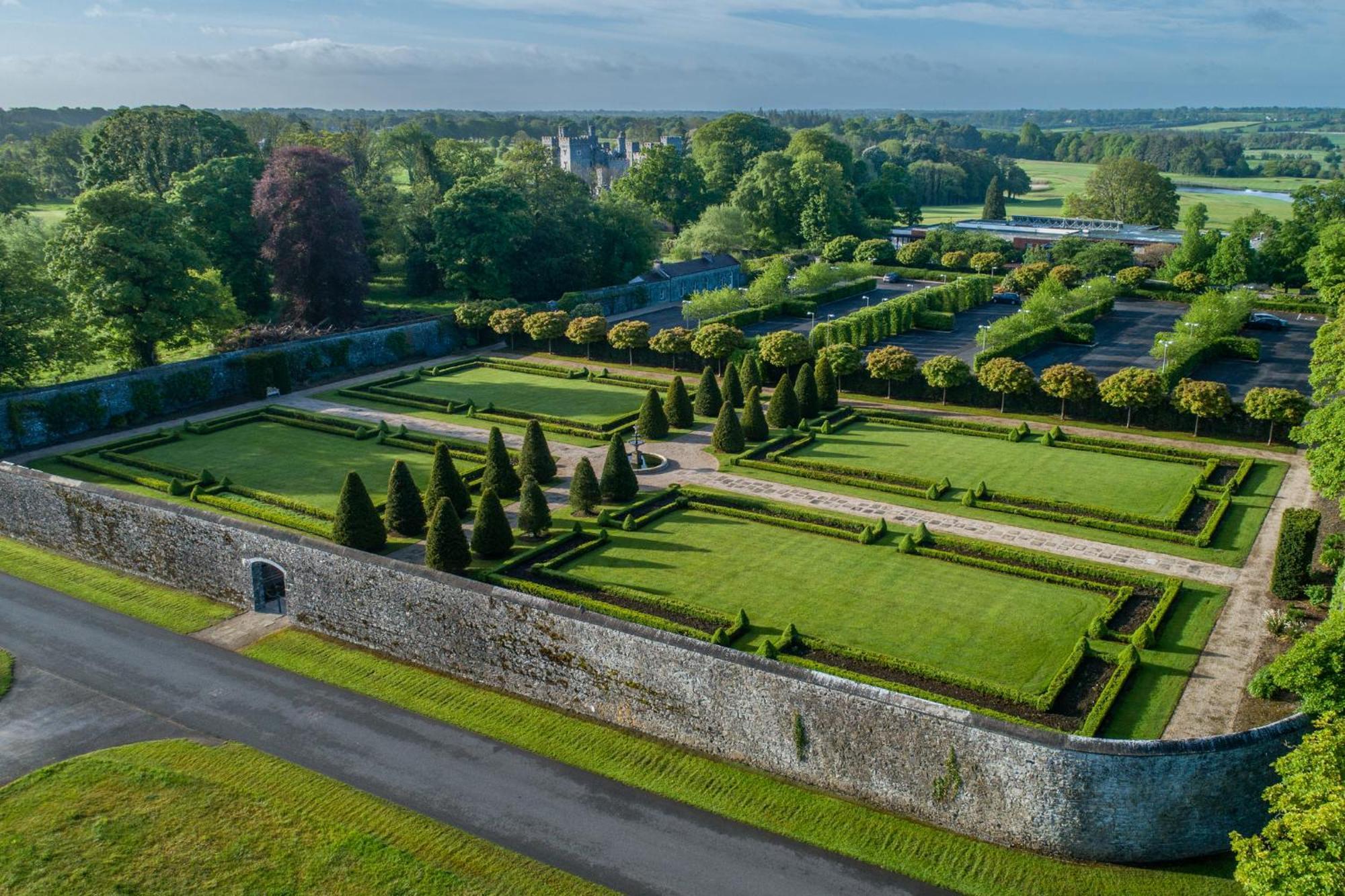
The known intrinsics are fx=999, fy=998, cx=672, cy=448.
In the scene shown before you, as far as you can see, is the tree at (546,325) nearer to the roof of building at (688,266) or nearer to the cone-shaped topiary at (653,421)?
the cone-shaped topiary at (653,421)

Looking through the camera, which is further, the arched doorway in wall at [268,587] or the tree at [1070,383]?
the tree at [1070,383]

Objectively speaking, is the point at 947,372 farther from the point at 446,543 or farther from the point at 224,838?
the point at 224,838

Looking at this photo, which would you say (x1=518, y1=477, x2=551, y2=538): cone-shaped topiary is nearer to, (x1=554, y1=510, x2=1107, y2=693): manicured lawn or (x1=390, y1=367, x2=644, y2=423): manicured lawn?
(x1=554, y1=510, x2=1107, y2=693): manicured lawn

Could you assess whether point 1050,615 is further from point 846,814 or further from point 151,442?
point 151,442

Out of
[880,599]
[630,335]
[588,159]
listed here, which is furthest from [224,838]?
[588,159]

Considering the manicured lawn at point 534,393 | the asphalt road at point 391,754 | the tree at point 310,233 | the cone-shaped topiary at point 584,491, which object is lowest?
the asphalt road at point 391,754

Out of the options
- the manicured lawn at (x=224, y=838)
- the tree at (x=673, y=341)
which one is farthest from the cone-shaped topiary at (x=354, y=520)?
the tree at (x=673, y=341)

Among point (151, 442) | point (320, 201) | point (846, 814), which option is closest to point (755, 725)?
point (846, 814)
